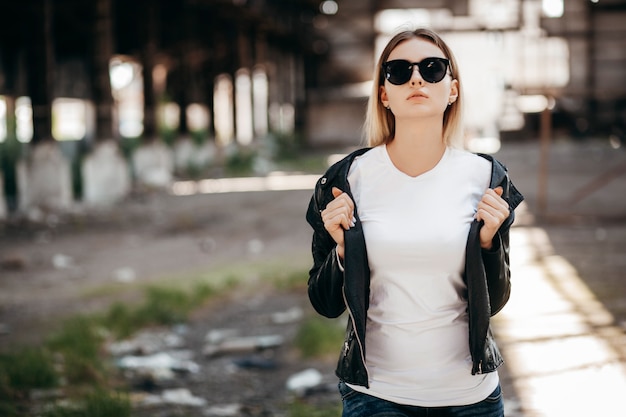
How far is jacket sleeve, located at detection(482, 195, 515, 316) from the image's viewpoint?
2379mm

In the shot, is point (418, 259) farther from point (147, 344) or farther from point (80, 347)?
point (147, 344)

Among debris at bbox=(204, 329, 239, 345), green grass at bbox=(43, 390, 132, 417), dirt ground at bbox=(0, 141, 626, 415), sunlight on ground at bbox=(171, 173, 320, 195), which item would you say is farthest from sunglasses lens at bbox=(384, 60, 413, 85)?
sunlight on ground at bbox=(171, 173, 320, 195)

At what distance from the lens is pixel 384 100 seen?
8.48 ft

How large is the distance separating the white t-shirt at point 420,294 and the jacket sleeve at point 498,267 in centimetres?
7

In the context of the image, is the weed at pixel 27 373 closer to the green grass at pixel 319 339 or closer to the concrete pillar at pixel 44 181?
the green grass at pixel 319 339

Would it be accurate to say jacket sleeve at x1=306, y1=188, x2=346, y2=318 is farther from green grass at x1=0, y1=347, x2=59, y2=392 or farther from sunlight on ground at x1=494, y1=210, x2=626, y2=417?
green grass at x1=0, y1=347, x2=59, y2=392

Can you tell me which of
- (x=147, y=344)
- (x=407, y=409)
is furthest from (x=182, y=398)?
(x=407, y=409)

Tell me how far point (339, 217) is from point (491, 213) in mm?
381

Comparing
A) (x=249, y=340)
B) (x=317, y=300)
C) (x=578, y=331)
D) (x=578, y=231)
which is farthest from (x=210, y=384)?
(x=578, y=231)

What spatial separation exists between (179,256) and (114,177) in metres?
7.06

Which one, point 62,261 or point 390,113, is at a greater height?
point 390,113

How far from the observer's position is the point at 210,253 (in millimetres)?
11555

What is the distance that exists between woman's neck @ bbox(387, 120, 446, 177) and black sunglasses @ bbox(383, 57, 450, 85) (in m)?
0.12

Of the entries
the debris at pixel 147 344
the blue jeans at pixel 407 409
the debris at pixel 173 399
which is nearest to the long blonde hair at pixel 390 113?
the blue jeans at pixel 407 409
